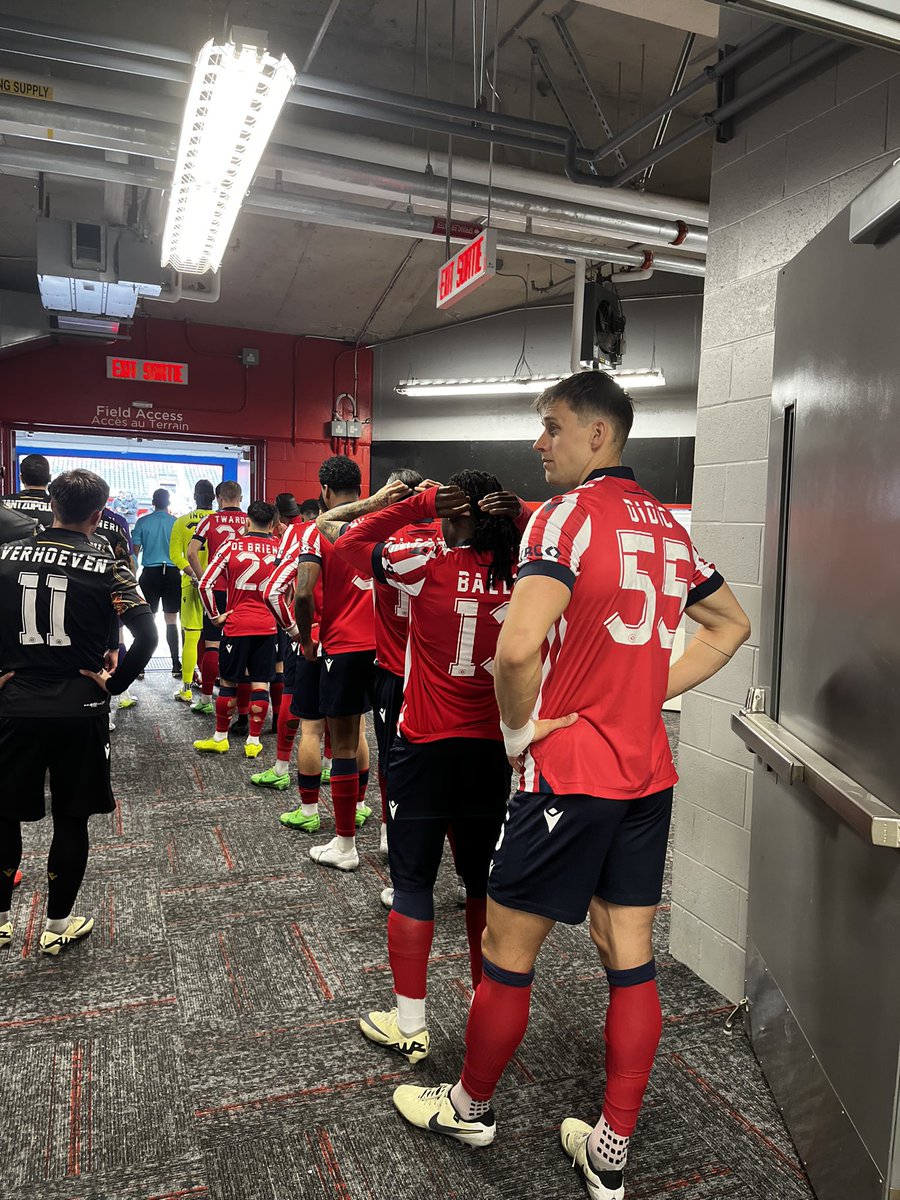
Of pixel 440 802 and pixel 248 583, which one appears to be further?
pixel 248 583

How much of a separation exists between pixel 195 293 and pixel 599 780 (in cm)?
495

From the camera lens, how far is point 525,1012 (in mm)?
1647

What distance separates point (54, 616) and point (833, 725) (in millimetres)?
2107

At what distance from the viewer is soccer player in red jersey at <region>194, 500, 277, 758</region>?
4832mm

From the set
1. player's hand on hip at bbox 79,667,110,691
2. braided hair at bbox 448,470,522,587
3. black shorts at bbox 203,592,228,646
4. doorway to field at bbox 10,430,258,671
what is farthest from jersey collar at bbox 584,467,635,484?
doorway to field at bbox 10,430,258,671

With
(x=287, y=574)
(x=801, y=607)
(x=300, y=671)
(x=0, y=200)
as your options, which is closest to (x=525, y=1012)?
(x=801, y=607)

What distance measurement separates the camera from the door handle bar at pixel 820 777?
4.28 ft

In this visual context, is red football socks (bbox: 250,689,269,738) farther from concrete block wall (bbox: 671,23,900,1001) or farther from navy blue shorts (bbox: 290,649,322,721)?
concrete block wall (bbox: 671,23,900,1001)

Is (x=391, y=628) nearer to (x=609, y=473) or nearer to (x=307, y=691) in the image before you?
(x=307, y=691)

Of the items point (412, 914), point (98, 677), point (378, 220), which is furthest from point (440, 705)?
point (378, 220)

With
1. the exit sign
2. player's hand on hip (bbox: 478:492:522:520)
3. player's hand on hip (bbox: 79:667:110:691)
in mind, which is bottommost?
player's hand on hip (bbox: 79:667:110:691)

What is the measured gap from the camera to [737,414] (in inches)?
96.0

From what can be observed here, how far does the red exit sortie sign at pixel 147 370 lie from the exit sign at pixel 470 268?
4672 mm

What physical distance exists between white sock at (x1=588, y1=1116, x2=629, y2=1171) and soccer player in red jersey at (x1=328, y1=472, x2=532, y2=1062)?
57 cm
